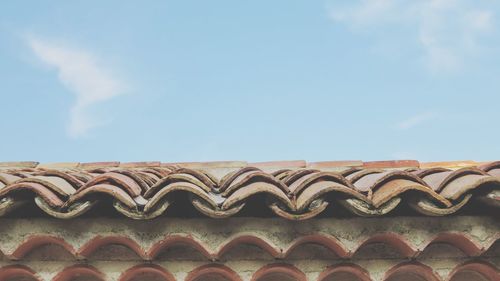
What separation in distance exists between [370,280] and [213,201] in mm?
874

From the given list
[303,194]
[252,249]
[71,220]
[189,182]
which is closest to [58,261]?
[71,220]

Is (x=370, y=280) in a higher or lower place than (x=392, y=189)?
lower

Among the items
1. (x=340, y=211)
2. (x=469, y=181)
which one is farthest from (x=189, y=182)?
(x=469, y=181)

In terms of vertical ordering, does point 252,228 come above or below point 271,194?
below

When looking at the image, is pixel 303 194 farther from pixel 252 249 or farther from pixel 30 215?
pixel 30 215

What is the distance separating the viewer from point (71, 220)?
108 inches

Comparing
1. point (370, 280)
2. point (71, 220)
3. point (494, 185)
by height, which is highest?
point (494, 185)

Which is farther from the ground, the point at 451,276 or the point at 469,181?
the point at 469,181

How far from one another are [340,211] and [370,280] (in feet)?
1.24

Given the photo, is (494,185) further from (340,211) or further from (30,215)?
(30,215)

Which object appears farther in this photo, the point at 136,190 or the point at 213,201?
the point at 136,190

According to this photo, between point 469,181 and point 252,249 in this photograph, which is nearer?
point 469,181

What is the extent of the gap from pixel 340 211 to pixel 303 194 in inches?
7.8

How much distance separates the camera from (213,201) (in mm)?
2676
